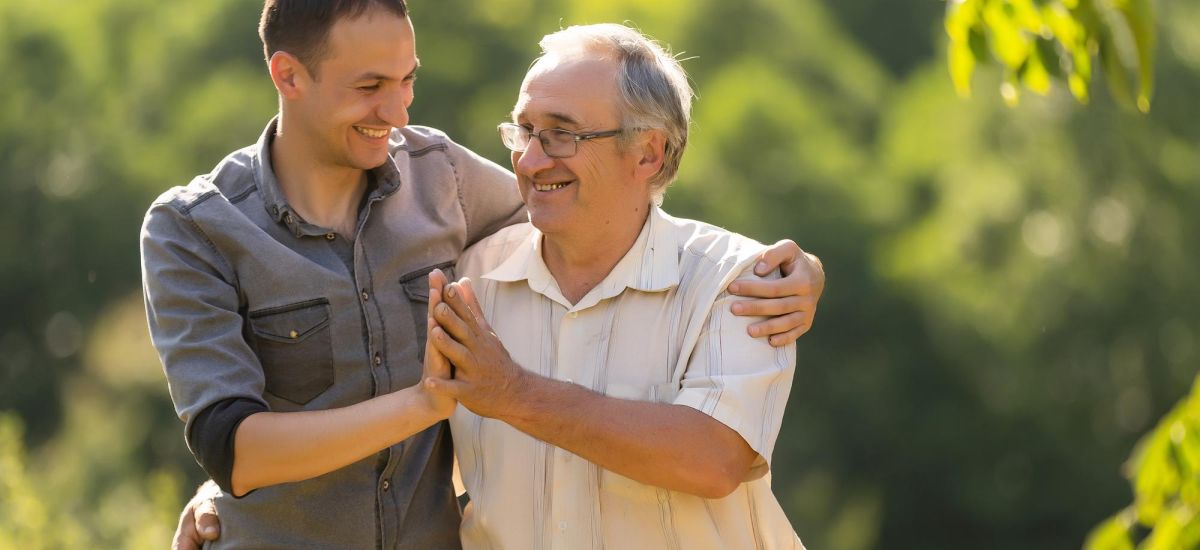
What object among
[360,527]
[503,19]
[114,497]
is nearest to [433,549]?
[360,527]

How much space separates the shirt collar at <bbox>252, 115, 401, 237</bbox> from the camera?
2781 mm

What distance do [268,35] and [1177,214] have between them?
25.0 feet

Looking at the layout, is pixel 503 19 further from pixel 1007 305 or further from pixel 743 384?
pixel 743 384

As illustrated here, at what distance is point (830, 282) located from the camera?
920 cm

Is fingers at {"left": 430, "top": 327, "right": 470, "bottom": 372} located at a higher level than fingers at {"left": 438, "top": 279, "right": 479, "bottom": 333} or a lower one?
lower

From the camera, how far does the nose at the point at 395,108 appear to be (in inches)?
108

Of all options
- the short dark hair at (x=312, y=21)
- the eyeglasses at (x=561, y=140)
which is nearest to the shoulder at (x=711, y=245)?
the eyeglasses at (x=561, y=140)

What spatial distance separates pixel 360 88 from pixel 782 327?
0.86 m

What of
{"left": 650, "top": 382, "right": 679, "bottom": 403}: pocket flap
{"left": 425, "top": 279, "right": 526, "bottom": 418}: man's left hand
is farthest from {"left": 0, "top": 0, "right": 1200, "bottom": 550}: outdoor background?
{"left": 425, "top": 279, "right": 526, "bottom": 418}: man's left hand

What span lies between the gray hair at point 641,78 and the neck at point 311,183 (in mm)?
465

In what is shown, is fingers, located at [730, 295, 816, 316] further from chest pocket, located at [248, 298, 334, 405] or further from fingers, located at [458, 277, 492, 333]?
chest pocket, located at [248, 298, 334, 405]

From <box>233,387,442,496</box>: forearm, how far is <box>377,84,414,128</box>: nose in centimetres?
50

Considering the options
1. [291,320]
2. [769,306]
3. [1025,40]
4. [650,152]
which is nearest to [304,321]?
[291,320]

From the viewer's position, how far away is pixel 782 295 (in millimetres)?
2840
